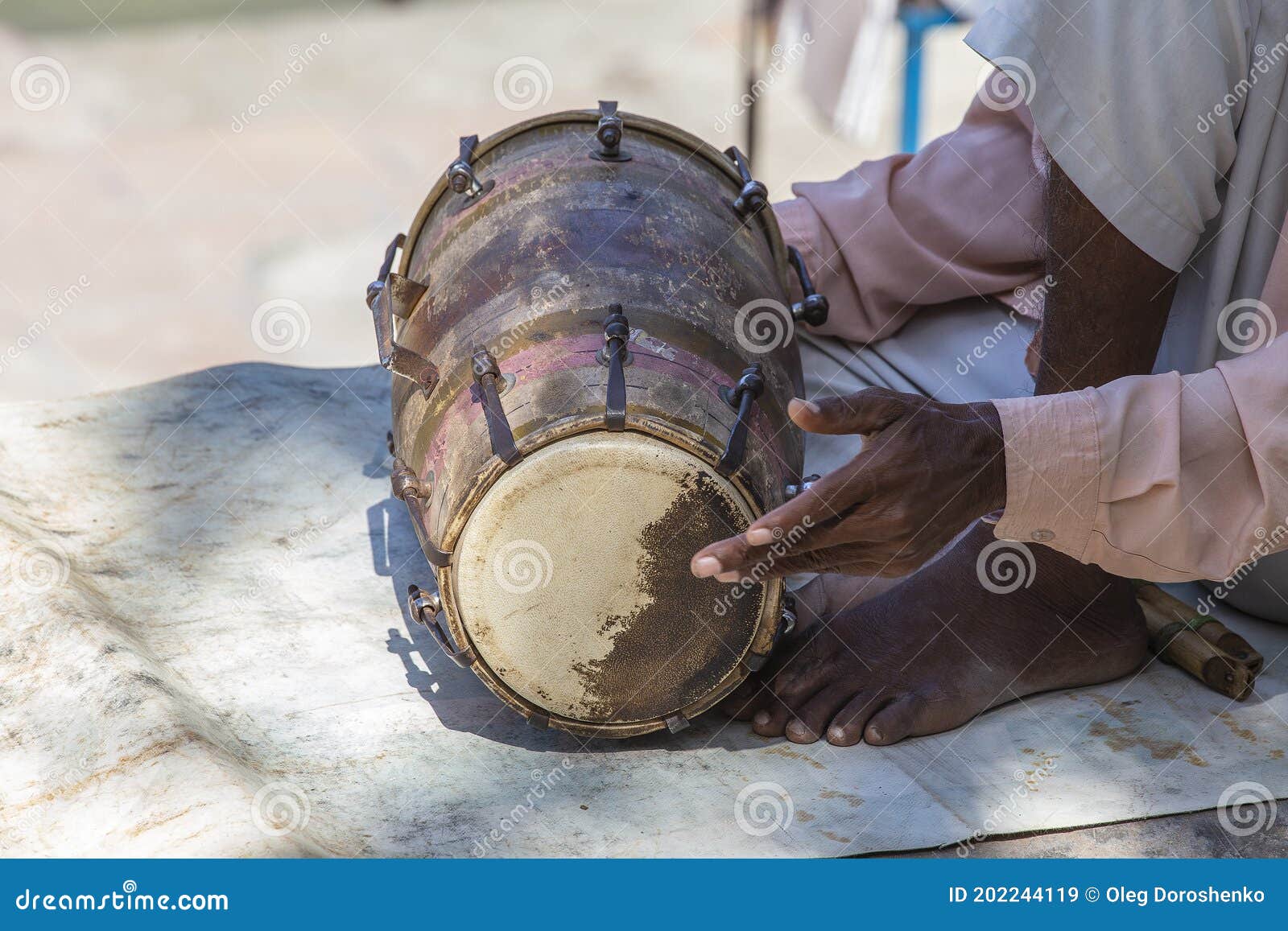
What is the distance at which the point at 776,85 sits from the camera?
754 centimetres

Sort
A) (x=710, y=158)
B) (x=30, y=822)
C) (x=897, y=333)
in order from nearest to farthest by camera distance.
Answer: (x=30, y=822) → (x=710, y=158) → (x=897, y=333)

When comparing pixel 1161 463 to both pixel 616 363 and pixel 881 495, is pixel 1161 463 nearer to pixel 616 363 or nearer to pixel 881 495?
pixel 881 495

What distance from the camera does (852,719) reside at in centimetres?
206

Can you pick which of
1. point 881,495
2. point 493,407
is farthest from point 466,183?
point 881,495

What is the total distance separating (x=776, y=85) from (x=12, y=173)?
4122 millimetres

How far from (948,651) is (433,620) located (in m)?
0.84

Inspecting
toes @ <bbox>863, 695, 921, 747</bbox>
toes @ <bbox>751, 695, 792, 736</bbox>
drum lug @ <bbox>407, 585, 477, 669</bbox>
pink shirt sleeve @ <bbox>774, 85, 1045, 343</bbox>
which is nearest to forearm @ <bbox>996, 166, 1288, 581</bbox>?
toes @ <bbox>863, 695, 921, 747</bbox>

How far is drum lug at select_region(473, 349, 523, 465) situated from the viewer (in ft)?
5.92

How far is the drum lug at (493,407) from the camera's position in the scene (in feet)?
5.92

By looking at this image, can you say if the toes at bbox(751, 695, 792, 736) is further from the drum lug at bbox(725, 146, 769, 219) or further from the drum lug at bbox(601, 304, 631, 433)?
the drum lug at bbox(725, 146, 769, 219)

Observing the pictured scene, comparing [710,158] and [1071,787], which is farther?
[710,158]

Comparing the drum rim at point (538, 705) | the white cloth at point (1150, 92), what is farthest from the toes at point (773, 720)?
the white cloth at point (1150, 92)

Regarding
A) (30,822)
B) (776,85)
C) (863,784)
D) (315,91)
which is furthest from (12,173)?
(863,784)

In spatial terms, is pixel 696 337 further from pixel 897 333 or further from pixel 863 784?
pixel 897 333
